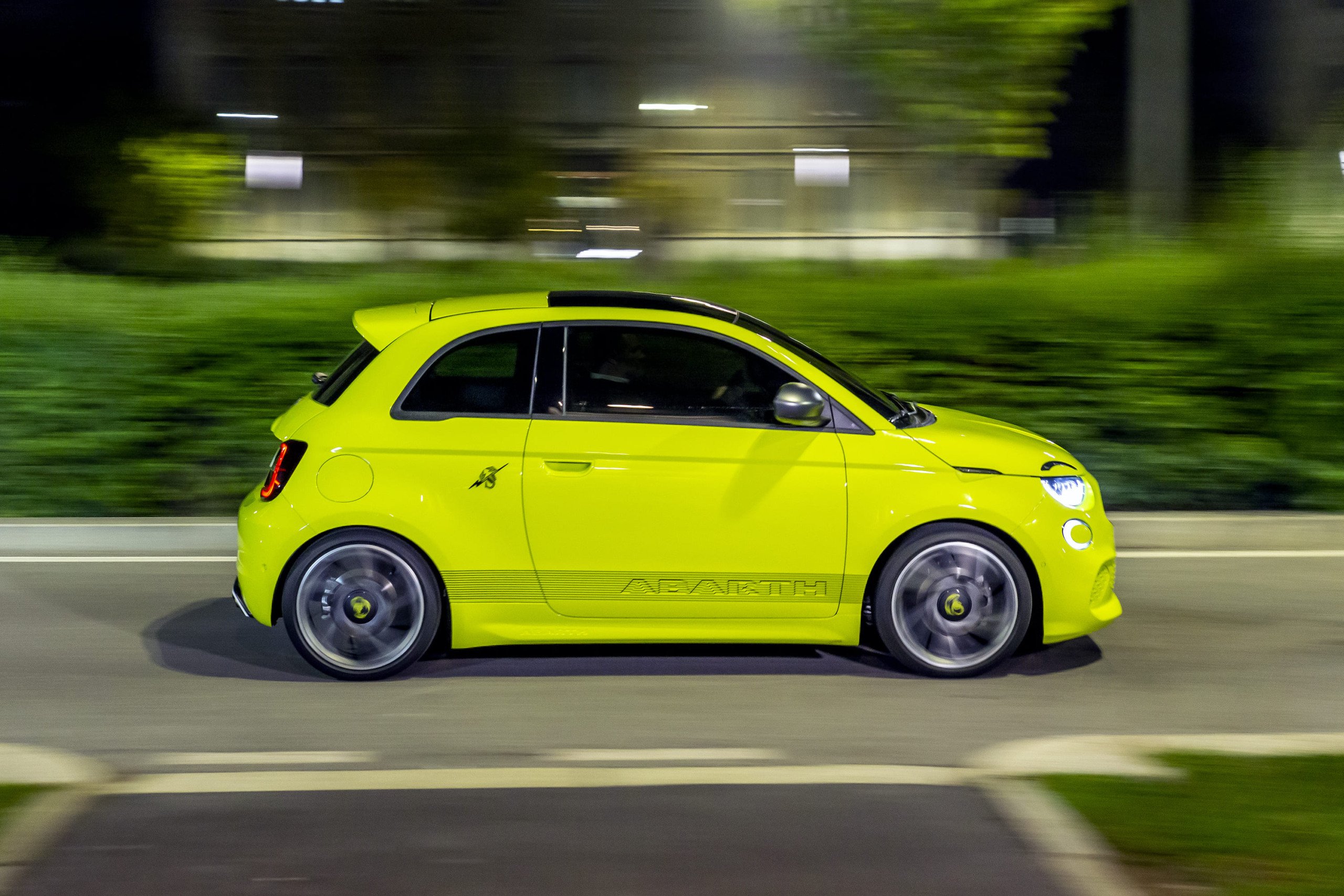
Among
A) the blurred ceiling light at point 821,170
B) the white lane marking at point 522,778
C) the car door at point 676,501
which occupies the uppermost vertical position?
the blurred ceiling light at point 821,170

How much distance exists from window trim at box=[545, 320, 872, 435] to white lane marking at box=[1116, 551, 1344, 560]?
302 cm

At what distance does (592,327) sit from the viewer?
5.97m

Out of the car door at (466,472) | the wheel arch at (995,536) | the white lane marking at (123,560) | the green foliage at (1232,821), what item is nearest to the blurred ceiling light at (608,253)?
the white lane marking at (123,560)

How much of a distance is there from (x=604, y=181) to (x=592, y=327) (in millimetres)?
10730

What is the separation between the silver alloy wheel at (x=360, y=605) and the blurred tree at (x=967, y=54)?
25.8 feet

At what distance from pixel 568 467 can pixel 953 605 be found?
5.36 ft

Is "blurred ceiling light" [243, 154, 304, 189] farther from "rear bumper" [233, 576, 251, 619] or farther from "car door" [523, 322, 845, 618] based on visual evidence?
"car door" [523, 322, 845, 618]

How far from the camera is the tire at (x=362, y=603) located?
588 centimetres

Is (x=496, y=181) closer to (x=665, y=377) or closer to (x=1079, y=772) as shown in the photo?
(x=665, y=377)

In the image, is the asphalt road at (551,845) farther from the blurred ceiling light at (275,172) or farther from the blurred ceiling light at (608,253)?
the blurred ceiling light at (275,172)

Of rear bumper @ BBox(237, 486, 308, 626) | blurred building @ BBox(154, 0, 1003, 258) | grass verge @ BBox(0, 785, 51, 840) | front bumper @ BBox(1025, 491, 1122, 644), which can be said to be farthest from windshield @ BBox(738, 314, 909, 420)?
blurred building @ BBox(154, 0, 1003, 258)

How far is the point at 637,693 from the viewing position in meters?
5.78

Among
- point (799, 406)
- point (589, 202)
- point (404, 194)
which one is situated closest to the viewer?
point (799, 406)

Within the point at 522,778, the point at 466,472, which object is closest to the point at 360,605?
the point at 466,472
